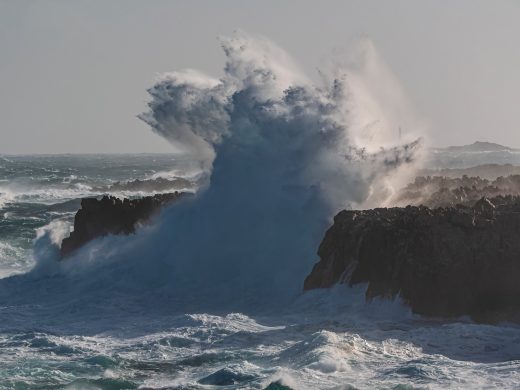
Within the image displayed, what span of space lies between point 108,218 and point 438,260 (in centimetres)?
1425

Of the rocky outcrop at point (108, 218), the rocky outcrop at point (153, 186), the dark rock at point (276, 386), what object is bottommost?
the dark rock at point (276, 386)

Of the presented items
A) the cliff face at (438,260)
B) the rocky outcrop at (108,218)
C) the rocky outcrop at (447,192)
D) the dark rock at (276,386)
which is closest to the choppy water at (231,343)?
the dark rock at (276,386)

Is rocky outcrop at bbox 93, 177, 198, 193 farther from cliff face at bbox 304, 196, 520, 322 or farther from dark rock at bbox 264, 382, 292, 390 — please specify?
dark rock at bbox 264, 382, 292, 390

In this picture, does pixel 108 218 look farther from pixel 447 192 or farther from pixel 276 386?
pixel 276 386

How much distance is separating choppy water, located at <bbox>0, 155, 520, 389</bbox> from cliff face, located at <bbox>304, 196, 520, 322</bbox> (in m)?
0.54

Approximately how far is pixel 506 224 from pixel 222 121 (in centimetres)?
1215

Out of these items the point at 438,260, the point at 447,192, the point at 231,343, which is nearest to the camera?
the point at 231,343

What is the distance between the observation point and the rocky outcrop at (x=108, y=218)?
3000cm

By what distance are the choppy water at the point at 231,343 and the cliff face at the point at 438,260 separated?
54 cm

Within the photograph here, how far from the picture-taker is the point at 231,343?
58.0 feet

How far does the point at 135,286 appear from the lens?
24.4m

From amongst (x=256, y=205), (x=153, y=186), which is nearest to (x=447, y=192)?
(x=256, y=205)

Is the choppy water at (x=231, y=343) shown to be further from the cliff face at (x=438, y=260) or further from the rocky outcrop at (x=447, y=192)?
the rocky outcrop at (x=447, y=192)

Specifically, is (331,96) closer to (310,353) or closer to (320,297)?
(320,297)
